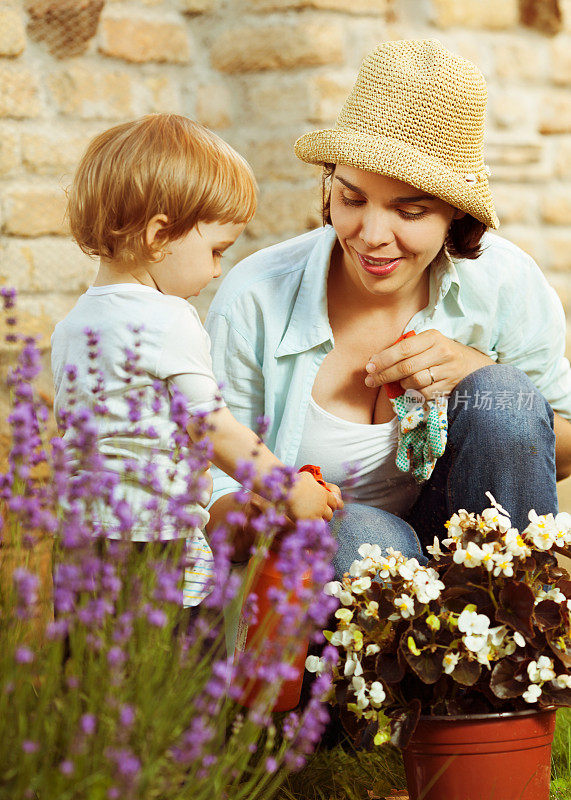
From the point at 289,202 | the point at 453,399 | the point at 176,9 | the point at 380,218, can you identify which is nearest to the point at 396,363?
the point at 453,399

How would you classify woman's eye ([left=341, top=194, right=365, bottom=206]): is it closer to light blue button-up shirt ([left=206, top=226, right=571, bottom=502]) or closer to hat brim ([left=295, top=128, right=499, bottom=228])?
hat brim ([left=295, top=128, right=499, bottom=228])

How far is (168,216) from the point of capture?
81.9 inches

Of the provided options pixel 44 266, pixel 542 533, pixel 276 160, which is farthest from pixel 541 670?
pixel 276 160

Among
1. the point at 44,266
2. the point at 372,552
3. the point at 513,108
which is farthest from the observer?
the point at 513,108

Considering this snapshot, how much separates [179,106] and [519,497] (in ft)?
6.69

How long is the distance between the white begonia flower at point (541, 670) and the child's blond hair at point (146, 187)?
45.6 inches

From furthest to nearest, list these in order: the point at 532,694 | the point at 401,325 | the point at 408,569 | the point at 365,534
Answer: the point at 401,325, the point at 365,534, the point at 408,569, the point at 532,694

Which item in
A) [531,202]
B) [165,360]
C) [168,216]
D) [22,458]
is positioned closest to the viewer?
[22,458]

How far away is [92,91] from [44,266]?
63 centimetres

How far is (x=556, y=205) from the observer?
404 cm

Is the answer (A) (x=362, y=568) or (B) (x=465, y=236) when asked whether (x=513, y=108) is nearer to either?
(B) (x=465, y=236)

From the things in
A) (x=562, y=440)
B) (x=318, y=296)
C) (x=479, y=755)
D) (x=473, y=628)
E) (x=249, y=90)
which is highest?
(x=249, y=90)

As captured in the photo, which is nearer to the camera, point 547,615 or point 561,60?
point 547,615

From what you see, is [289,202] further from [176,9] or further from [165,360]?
[165,360]
